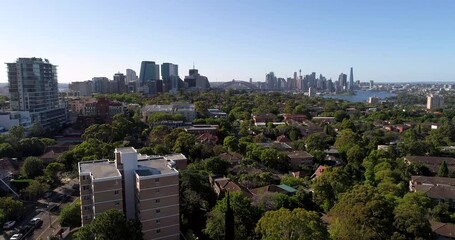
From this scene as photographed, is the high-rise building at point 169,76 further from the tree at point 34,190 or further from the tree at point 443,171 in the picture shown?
the tree at point 443,171

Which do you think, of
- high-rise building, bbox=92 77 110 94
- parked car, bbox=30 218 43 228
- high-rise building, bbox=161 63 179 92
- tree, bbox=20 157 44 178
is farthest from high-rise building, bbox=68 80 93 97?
parked car, bbox=30 218 43 228

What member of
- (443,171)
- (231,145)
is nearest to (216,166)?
(231,145)

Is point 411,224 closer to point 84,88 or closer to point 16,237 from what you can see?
point 16,237

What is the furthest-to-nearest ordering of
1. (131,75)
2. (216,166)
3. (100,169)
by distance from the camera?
(131,75)
(216,166)
(100,169)

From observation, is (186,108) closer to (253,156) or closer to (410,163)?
(253,156)

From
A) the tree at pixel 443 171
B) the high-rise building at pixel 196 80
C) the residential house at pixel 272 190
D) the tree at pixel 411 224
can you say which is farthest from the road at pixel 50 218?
the high-rise building at pixel 196 80

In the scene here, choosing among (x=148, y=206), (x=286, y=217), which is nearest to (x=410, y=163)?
(x=286, y=217)
